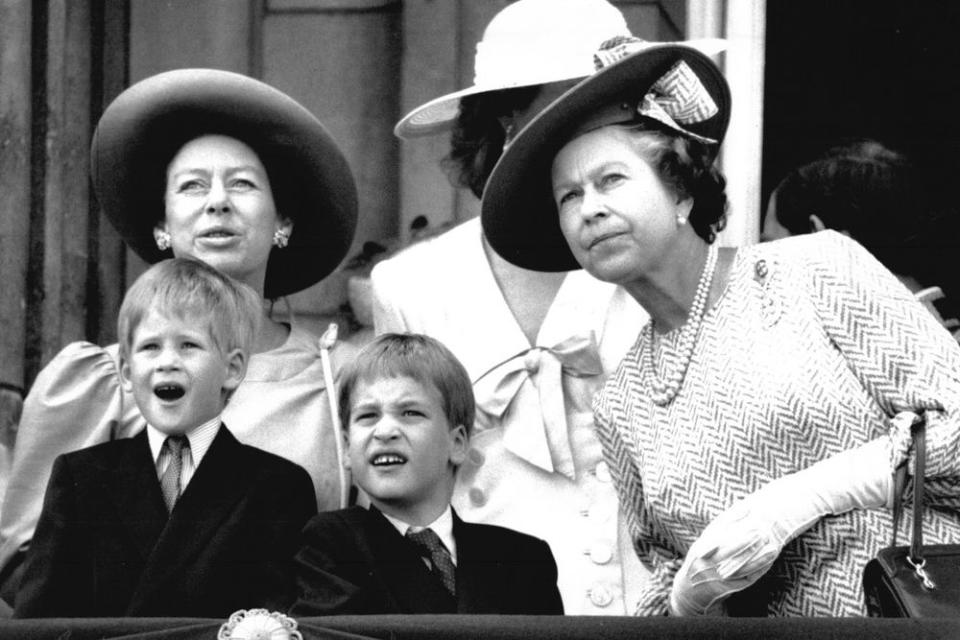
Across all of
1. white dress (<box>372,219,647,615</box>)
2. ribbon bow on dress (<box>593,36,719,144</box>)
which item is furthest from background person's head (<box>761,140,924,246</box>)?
ribbon bow on dress (<box>593,36,719,144</box>)

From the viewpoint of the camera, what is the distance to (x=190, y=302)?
3.47 meters

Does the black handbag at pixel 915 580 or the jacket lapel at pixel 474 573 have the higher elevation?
the black handbag at pixel 915 580

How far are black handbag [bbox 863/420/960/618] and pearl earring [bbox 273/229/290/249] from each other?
159 cm

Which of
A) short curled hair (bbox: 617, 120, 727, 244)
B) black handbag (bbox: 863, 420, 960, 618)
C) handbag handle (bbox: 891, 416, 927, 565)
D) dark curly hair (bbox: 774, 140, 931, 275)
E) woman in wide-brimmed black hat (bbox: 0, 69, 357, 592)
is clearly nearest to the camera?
black handbag (bbox: 863, 420, 960, 618)

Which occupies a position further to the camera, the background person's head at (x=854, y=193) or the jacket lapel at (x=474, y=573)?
the background person's head at (x=854, y=193)

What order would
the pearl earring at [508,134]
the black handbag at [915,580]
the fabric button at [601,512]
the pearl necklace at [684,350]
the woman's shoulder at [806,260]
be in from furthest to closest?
1. the pearl earring at [508,134]
2. the fabric button at [601,512]
3. the pearl necklace at [684,350]
4. the woman's shoulder at [806,260]
5. the black handbag at [915,580]

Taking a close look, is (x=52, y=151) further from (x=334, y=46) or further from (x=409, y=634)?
(x=409, y=634)

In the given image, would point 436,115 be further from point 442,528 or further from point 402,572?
point 402,572

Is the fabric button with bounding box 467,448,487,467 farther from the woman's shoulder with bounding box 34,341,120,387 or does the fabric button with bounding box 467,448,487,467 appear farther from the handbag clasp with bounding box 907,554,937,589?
the handbag clasp with bounding box 907,554,937,589

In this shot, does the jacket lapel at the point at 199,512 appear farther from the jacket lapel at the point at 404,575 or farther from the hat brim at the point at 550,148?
the hat brim at the point at 550,148

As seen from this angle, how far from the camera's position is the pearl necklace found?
3.32 m

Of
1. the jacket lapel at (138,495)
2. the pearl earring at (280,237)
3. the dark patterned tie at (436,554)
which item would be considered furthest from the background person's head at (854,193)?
the jacket lapel at (138,495)

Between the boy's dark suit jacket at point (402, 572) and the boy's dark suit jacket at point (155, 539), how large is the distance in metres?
0.08

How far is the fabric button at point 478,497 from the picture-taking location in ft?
12.5
